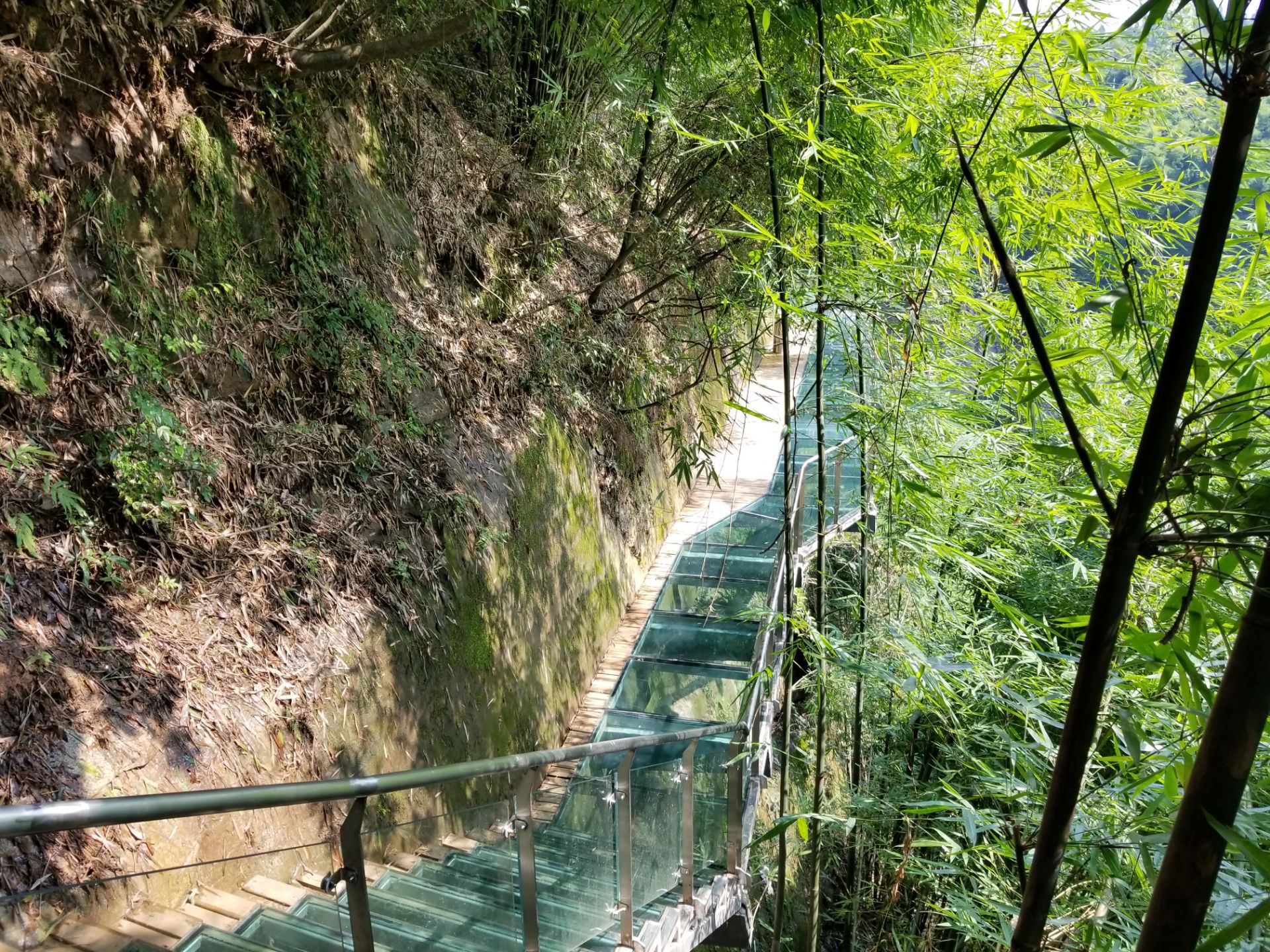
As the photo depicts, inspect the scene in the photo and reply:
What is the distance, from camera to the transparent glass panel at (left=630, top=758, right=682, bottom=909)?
306 cm

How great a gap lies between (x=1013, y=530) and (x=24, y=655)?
323 centimetres

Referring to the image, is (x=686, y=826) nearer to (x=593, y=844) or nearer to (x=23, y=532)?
(x=593, y=844)

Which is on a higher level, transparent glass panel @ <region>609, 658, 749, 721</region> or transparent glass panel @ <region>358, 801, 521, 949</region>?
transparent glass panel @ <region>358, 801, 521, 949</region>

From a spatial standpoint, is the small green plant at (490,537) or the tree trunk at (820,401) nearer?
the tree trunk at (820,401)

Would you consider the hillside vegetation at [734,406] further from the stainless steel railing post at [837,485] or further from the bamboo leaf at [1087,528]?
the stainless steel railing post at [837,485]

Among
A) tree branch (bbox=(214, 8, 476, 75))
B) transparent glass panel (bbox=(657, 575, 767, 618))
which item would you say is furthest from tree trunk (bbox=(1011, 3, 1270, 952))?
transparent glass panel (bbox=(657, 575, 767, 618))

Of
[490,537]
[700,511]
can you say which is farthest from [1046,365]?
[700,511]

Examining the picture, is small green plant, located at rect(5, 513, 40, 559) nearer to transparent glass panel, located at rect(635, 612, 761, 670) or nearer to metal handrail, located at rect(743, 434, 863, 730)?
metal handrail, located at rect(743, 434, 863, 730)

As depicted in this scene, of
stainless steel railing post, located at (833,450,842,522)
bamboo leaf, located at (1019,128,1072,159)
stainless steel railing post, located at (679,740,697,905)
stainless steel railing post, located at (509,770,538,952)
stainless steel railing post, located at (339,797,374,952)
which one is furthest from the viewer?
stainless steel railing post, located at (833,450,842,522)

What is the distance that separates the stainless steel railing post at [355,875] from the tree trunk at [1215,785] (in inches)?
47.5

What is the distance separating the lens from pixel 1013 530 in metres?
3.32

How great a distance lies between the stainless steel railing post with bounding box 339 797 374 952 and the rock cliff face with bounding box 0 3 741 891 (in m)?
1.02

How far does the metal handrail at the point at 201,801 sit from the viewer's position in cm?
105

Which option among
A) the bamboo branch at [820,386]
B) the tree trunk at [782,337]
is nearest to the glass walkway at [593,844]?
the tree trunk at [782,337]
